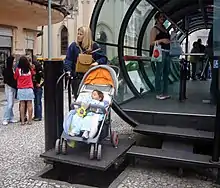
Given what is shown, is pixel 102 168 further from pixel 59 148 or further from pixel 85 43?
pixel 85 43

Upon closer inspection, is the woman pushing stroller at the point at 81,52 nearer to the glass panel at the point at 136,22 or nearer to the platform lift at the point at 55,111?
the platform lift at the point at 55,111

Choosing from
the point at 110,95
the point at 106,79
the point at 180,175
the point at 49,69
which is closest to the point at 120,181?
the point at 180,175

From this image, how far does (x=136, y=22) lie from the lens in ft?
25.9

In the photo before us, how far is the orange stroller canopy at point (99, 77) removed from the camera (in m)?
4.89

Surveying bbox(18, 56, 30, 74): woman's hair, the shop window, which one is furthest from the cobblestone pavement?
the shop window

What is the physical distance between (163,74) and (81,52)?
7.96 ft

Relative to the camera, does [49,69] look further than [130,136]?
No

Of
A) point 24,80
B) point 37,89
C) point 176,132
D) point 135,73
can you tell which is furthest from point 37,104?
point 176,132

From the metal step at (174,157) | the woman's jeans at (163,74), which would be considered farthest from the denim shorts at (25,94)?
the metal step at (174,157)

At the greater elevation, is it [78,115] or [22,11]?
[22,11]

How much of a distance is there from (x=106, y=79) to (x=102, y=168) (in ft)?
4.63

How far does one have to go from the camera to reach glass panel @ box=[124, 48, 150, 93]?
703 centimetres

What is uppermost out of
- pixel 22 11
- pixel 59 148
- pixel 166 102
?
pixel 22 11

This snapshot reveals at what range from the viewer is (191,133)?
4.73 meters
